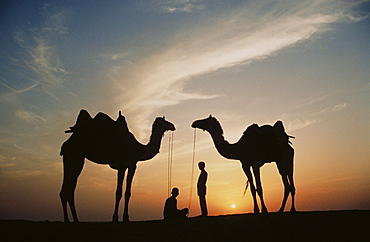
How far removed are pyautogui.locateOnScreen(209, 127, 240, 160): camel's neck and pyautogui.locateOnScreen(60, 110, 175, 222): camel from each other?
2995 millimetres

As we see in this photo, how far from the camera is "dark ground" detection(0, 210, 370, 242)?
11406 mm

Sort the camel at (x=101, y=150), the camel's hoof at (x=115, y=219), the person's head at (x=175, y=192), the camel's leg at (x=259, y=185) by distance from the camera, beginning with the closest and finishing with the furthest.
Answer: the camel at (x=101, y=150) < the camel's hoof at (x=115, y=219) < the camel's leg at (x=259, y=185) < the person's head at (x=175, y=192)

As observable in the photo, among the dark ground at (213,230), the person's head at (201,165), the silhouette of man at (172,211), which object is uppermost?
the person's head at (201,165)

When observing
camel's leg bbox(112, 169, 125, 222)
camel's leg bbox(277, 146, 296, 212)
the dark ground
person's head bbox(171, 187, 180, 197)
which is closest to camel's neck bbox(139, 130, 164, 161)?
camel's leg bbox(112, 169, 125, 222)

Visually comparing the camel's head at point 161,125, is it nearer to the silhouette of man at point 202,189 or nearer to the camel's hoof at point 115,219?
the silhouette of man at point 202,189

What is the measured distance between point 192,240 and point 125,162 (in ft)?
17.5

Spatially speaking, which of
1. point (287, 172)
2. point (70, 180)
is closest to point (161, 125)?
point (70, 180)

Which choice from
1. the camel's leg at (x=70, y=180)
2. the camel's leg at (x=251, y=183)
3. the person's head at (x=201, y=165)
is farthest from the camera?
the person's head at (x=201, y=165)

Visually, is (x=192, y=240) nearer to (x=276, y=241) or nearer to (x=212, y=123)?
(x=276, y=241)

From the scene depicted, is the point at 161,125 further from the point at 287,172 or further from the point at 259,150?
the point at 287,172

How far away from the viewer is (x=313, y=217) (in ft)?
46.0

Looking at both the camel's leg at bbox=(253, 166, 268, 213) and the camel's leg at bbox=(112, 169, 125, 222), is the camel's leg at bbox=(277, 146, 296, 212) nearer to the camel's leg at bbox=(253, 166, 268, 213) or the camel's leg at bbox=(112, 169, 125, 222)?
the camel's leg at bbox=(253, 166, 268, 213)

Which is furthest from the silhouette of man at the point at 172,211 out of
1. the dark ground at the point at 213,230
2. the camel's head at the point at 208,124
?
the camel's head at the point at 208,124

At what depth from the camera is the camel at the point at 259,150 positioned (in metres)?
16.3
